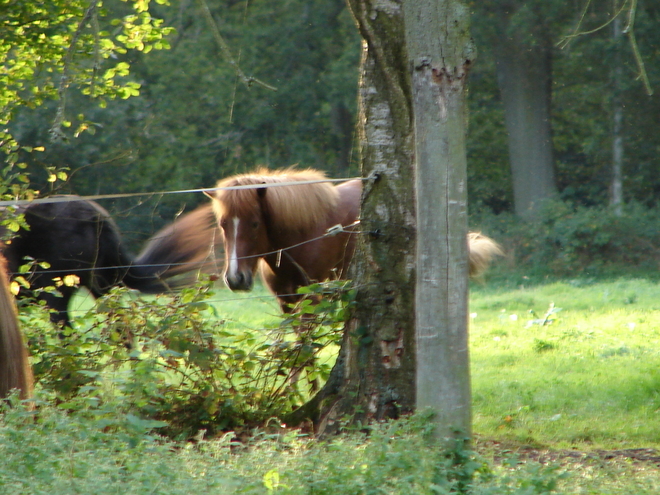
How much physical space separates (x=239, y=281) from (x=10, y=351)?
6.39ft

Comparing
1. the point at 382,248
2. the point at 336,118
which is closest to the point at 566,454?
the point at 382,248

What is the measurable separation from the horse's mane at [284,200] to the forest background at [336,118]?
11711mm

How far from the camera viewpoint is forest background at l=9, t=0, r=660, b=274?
1691 centimetres

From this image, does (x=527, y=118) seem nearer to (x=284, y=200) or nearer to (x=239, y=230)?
(x=284, y=200)

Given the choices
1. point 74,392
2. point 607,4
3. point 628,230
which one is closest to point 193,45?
point 607,4

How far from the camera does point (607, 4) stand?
57.6ft

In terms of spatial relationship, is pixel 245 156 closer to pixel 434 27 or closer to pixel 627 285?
pixel 627 285

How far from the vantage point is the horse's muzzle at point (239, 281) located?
5.29 metres

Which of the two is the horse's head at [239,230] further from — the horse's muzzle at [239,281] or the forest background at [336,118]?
the forest background at [336,118]

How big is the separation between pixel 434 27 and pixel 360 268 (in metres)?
1.40

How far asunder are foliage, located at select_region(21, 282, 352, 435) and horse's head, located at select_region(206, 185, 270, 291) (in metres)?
0.60

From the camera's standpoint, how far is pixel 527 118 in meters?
18.6

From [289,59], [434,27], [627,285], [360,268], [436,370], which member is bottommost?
[627,285]

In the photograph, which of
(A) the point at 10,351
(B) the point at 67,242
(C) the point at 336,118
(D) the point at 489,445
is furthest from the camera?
(C) the point at 336,118
